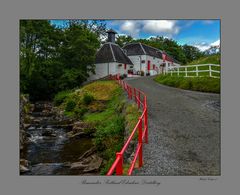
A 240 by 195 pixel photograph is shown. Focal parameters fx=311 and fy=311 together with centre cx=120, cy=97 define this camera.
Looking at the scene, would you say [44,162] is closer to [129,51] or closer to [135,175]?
[135,175]

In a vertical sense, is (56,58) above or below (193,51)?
above

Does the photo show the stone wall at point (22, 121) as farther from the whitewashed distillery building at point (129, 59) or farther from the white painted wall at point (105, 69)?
the whitewashed distillery building at point (129, 59)

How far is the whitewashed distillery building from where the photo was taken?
34.1 meters

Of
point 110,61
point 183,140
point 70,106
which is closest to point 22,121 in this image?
point 70,106

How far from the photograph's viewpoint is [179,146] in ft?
27.8

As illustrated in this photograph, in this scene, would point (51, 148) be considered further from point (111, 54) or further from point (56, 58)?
point (111, 54)

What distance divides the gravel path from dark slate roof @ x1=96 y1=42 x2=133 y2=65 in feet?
69.1

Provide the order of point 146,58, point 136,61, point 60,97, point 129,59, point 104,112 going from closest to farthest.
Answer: point 104,112
point 60,97
point 146,58
point 136,61
point 129,59

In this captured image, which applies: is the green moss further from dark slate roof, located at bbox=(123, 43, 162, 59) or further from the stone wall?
dark slate roof, located at bbox=(123, 43, 162, 59)

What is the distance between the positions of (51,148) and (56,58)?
14.2 m

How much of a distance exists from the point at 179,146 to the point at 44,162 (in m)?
5.73

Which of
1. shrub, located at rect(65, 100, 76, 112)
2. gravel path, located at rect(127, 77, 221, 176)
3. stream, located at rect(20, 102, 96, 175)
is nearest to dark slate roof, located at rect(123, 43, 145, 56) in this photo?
shrub, located at rect(65, 100, 76, 112)

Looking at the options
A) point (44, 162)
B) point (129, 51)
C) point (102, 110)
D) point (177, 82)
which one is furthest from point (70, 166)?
point (129, 51)

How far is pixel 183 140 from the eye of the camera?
8984 mm
